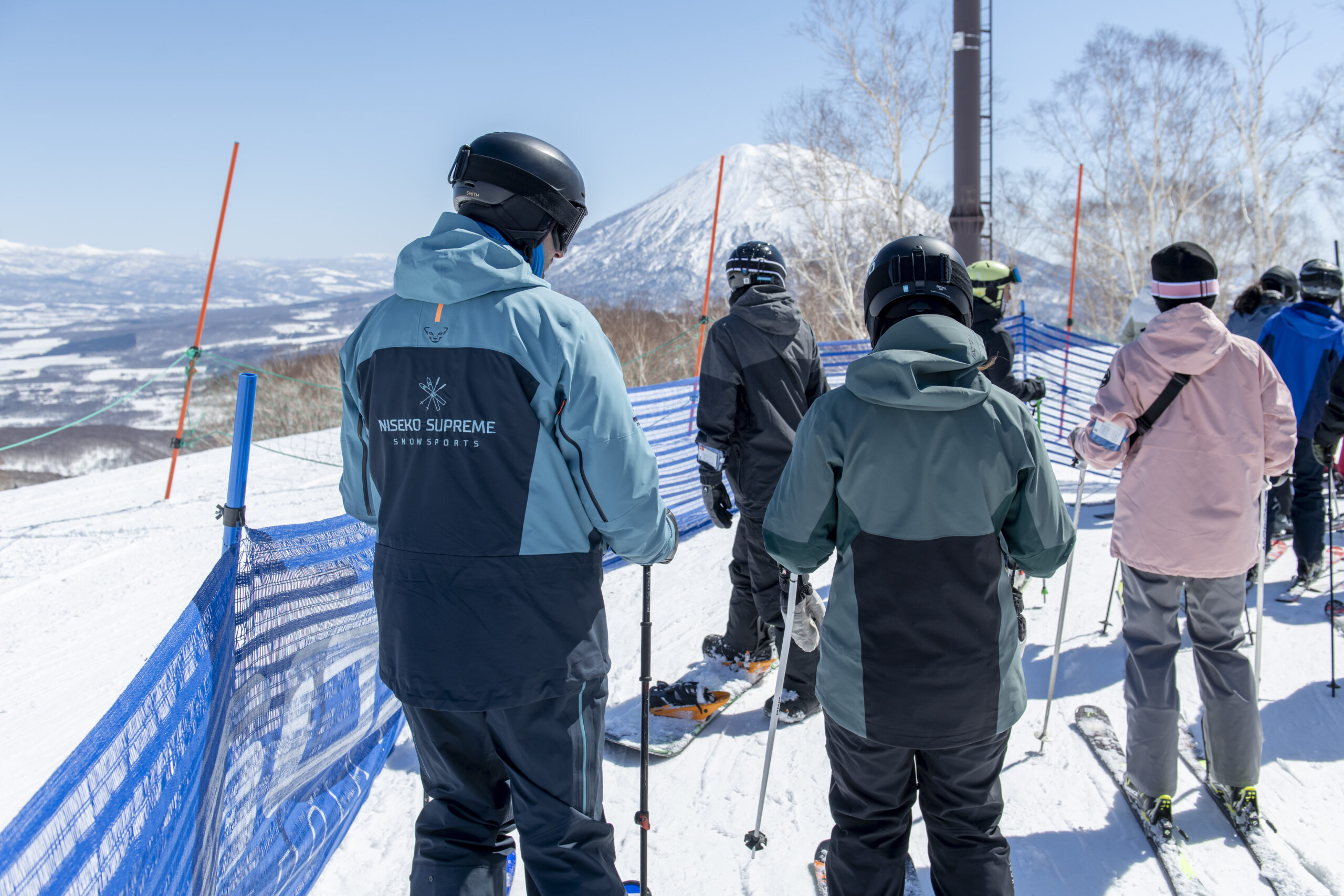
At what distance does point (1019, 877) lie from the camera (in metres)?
2.56

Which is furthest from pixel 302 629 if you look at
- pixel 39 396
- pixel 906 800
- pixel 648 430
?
pixel 39 396

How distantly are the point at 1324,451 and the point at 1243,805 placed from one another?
2.46 meters

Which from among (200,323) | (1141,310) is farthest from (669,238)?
(1141,310)

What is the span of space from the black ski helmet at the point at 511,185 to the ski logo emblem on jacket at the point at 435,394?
46 cm

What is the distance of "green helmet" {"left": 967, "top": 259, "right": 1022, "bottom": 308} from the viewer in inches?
174

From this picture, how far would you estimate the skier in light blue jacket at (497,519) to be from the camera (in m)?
1.77

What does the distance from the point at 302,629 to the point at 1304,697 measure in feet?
14.8

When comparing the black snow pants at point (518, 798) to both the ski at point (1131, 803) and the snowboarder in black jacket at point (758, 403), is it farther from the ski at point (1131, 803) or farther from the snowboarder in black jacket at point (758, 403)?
the ski at point (1131, 803)

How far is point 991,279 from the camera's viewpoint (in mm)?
4434

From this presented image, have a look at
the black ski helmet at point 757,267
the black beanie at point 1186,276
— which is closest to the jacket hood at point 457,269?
the black ski helmet at point 757,267

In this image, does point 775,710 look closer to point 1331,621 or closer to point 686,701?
point 686,701

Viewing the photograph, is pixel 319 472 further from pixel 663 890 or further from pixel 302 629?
pixel 663 890

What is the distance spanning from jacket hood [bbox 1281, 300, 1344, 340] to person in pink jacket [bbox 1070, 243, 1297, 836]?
2341 mm

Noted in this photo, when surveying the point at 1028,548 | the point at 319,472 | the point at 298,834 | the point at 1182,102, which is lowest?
the point at 319,472
